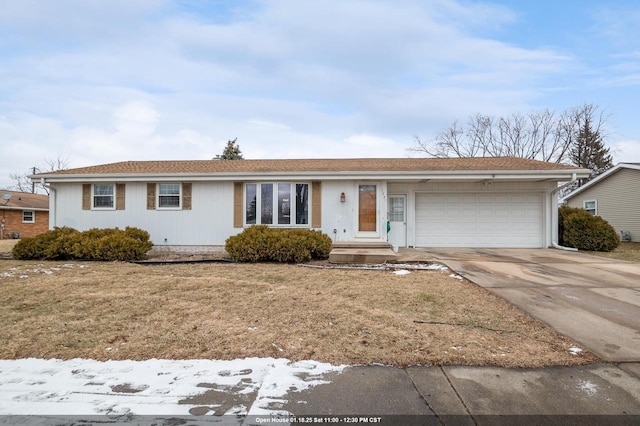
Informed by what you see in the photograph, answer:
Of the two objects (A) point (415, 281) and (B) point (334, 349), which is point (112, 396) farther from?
(A) point (415, 281)

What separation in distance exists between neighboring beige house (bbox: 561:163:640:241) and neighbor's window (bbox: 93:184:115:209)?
24.1 meters

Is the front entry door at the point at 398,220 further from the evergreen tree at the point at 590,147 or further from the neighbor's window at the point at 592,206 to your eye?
the evergreen tree at the point at 590,147

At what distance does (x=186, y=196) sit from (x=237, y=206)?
188 centimetres

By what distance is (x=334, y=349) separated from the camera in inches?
132

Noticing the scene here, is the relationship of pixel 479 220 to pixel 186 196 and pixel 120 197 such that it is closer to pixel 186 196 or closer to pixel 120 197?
pixel 186 196

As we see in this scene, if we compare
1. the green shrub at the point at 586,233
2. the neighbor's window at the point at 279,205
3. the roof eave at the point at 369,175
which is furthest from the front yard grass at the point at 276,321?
the green shrub at the point at 586,233

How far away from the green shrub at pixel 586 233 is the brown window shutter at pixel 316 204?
9.18 meters

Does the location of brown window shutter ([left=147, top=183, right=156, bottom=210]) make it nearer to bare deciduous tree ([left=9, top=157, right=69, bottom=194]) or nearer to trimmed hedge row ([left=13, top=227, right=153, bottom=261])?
trimmed hedge row ([left=13, top=227, right=153, bottom=261])

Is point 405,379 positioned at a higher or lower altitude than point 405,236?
lower

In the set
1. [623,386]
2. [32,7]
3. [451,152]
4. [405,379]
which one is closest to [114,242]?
[32,7]

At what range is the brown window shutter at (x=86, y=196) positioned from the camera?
11.5m

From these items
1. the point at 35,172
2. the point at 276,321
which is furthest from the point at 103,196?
A: the point at 35,172

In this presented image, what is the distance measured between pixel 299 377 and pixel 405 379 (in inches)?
35.8

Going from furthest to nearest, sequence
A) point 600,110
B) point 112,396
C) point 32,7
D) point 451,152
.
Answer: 1. point 451,152
2. point 600,110
3. point 32,7
4. point 112,396
